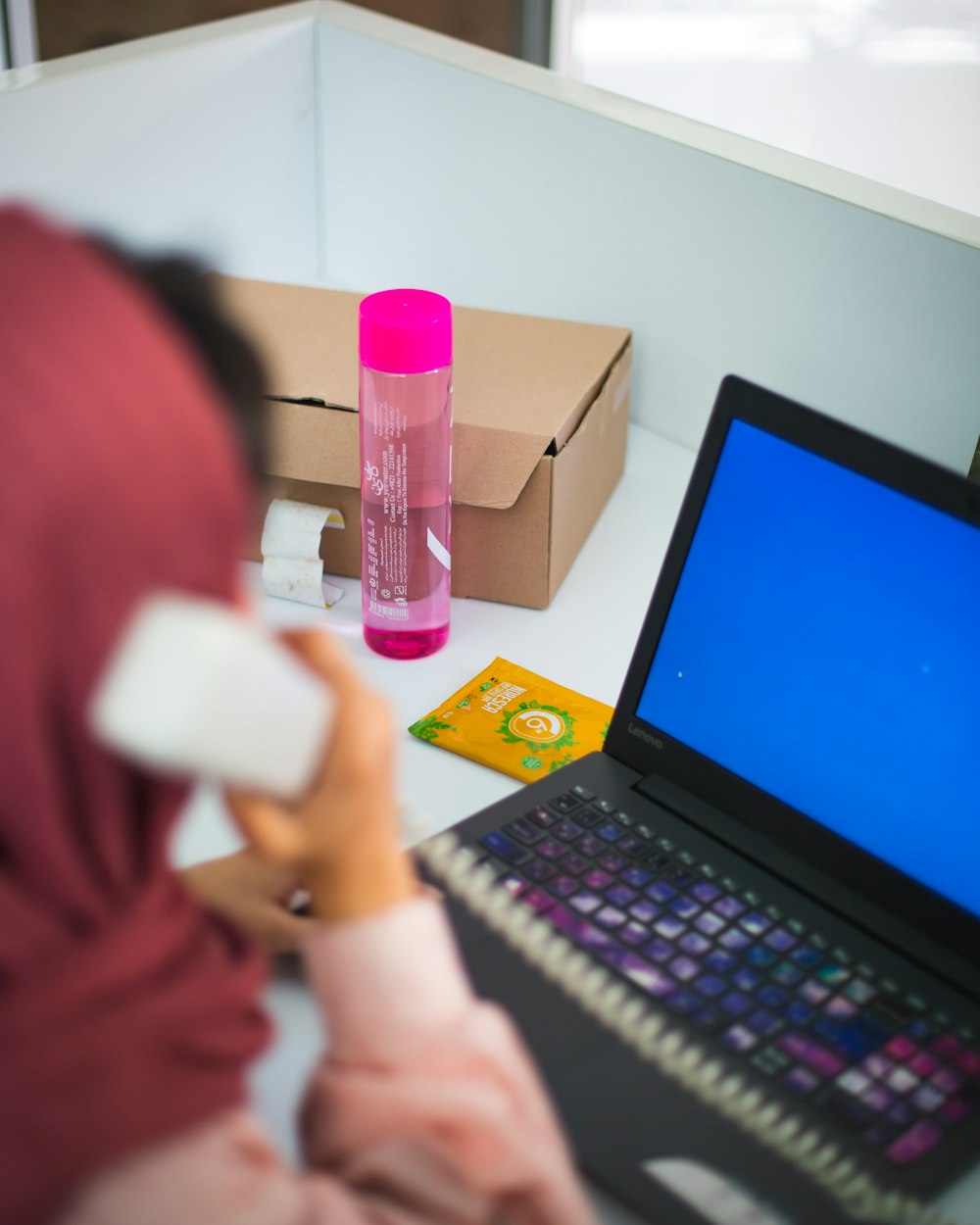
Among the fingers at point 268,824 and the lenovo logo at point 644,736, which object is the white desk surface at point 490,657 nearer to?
the lenovo logo at point 644,736

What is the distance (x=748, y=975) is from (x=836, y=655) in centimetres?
16

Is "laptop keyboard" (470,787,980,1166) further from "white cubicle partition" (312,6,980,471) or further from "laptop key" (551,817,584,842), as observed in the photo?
"white cubicle partition" (312,6,980,471)

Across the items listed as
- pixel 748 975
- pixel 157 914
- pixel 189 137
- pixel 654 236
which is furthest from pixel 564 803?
pixel 189 137

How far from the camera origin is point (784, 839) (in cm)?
68

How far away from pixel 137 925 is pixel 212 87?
3.42 ft

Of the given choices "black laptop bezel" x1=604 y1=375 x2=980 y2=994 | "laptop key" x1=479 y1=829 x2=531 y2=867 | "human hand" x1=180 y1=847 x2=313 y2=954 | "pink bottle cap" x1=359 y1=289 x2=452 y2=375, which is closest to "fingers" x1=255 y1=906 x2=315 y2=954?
"human hand" x1=180 y1=847 x2=313 y2=954

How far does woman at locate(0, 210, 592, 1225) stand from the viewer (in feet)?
1.06

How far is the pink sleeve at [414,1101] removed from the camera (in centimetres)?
41

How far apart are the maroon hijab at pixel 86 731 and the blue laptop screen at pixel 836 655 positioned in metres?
0.37

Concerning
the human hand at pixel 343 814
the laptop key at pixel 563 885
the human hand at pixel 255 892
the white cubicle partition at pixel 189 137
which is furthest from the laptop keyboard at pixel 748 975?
the white cubicle partition at pixel 189 137

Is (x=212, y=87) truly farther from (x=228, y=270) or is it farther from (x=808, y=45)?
(x=808, y=45)

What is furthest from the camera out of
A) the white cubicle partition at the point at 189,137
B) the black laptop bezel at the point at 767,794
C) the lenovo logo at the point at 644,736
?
the white cubicle partition at the point at 189,137

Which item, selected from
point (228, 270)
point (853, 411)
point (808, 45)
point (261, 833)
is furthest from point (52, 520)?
point (808, 45)

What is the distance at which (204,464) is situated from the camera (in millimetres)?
337
